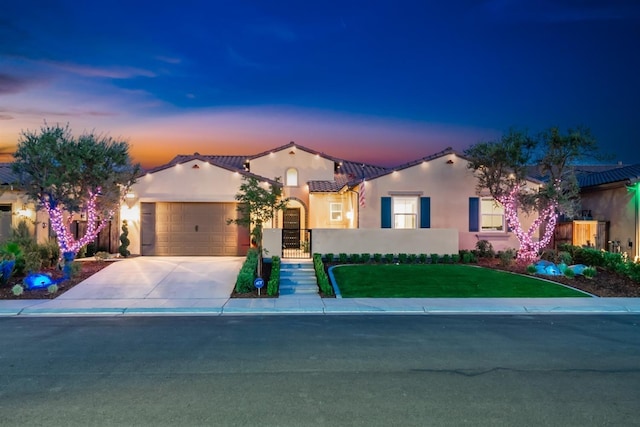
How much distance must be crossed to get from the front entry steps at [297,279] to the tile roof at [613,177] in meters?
12.9

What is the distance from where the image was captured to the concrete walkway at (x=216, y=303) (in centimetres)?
1245

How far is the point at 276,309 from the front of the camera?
12531mm

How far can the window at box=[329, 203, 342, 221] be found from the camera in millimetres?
24547

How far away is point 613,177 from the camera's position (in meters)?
21.6

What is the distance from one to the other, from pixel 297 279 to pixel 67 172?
7.97 metres

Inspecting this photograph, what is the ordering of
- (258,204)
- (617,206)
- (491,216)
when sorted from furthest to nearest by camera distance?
(491,216)
(617,206)
(258,204)

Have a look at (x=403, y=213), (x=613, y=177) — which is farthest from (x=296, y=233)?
(x=613, y=177)

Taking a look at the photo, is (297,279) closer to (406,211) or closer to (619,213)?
(406,211)

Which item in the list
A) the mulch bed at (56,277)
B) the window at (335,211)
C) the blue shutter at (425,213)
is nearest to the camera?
the mulch bed at (56,277)

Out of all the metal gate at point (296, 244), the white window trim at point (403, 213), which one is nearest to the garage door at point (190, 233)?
the metal gate at point (296, 244)

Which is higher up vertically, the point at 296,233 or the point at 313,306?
the point at 296,233

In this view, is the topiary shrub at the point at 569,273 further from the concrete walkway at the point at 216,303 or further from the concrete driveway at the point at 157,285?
the concrete driveway at the point at 157,285

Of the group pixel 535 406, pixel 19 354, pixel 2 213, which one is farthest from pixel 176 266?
pixel 535 406

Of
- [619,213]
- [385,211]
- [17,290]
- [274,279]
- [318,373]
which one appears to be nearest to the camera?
[318,373]
